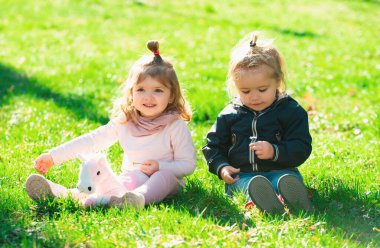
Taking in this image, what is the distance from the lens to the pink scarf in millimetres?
4844

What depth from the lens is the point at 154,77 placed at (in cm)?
479

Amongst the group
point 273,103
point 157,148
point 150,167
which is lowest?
point 150,167

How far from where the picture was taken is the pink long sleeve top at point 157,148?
4.82 meters

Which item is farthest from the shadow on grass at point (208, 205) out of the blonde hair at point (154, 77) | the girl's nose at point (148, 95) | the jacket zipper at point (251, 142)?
the girl's nose at point (148, 95)

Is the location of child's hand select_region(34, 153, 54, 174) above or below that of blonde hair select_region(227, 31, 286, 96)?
below

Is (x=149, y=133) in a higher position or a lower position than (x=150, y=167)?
higher

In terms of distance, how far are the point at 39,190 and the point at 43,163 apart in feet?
1.43

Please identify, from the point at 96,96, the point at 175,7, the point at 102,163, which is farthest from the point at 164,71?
the point at 175,7

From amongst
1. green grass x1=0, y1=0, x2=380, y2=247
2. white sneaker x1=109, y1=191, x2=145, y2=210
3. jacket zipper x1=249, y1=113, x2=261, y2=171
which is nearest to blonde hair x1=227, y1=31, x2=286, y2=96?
jacket zipper x1=249, y1=113, x2=261, y2=171

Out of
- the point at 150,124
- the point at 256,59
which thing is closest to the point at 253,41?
the point at 256,59

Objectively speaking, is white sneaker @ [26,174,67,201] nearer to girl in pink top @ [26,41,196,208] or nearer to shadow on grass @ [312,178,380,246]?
girl in pink top @ [26,41,196,208]

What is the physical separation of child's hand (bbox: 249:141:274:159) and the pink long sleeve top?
51cm

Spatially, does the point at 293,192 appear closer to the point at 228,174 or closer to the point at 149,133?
the point at 228,174

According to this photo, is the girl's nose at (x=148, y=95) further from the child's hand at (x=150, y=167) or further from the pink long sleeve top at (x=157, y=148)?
the child's hand at (x=150, y=167)
